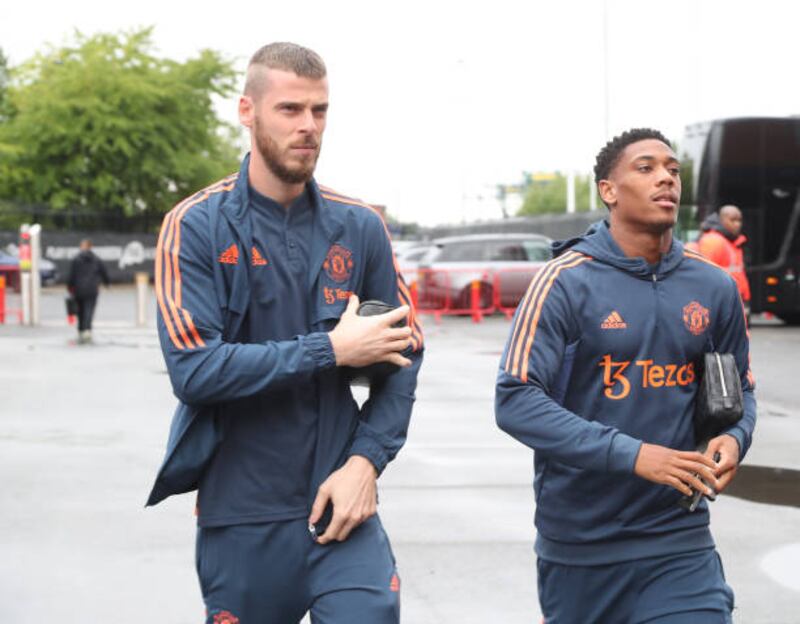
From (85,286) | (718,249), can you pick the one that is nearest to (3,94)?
(85,286)

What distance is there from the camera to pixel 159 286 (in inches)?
128

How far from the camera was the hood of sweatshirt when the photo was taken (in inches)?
145

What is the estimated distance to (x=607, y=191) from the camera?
3.82m

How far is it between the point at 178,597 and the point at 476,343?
1510 centimetres

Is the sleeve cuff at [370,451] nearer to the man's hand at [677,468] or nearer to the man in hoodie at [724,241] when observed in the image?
the man's hand at [677,468]

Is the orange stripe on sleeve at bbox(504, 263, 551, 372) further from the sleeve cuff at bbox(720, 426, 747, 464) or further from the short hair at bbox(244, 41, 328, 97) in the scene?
the short hair at bbox(244, 41, 328, 97)

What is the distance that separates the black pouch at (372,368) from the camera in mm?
3232

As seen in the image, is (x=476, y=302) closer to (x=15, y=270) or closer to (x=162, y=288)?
(x=15, y=270)

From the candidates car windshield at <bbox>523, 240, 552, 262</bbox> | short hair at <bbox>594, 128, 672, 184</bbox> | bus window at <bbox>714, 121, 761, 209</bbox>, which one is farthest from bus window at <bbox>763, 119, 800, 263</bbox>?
short hair at <bbox>594, 128, 672, 184</bbox>

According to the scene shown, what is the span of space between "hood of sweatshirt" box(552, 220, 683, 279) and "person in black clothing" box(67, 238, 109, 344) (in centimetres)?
1723

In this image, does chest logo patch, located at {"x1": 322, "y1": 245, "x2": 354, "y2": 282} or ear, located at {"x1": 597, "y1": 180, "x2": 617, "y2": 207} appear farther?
ear, located at {"x1": 597, "y1": 180, "x2": 617, "y2": 207}

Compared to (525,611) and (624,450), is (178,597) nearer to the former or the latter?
(525,611)

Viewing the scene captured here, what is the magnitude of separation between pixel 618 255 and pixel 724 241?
12007 millimetres

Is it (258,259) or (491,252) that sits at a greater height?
(258,259)
